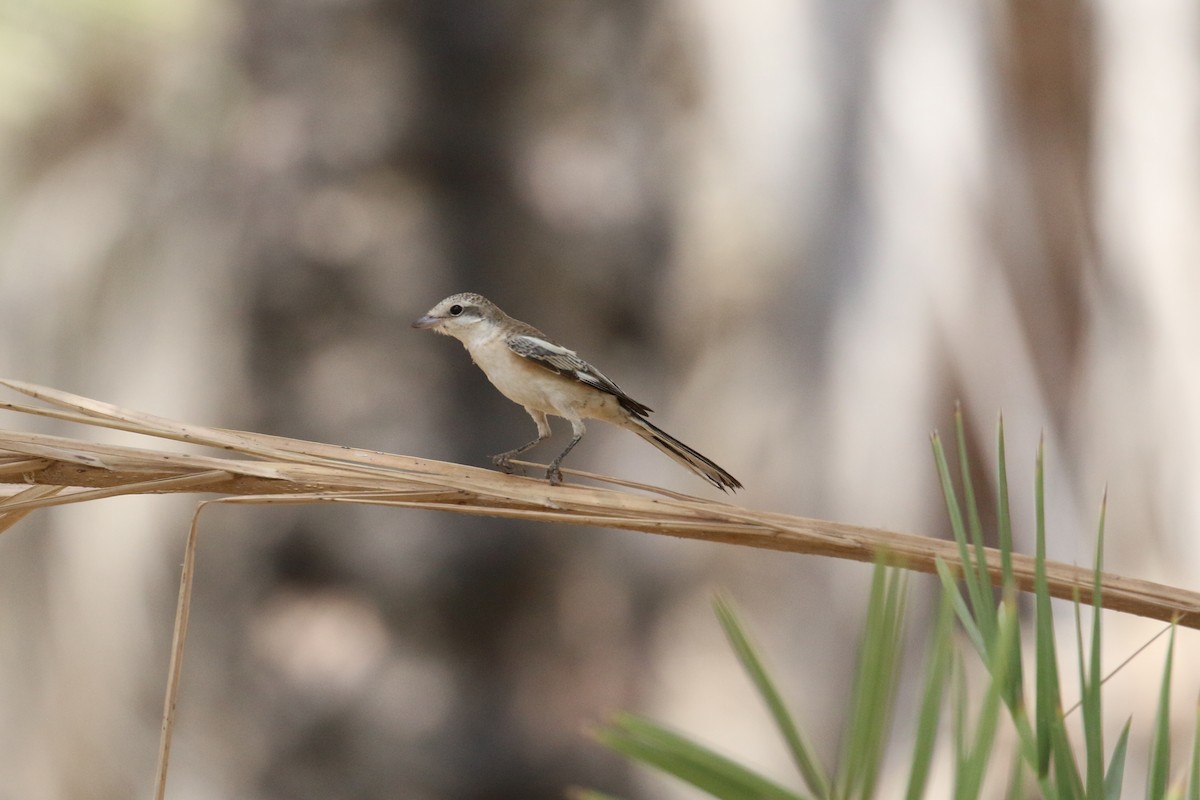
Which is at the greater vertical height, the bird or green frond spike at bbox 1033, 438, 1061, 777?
the bird

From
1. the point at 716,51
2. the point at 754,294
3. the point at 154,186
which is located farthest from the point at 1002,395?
the point at 154,186

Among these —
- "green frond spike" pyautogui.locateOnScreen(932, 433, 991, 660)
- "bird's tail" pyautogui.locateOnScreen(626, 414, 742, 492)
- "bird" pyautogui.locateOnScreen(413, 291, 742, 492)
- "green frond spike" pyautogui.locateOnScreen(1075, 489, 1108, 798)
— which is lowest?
"green frond spike" pyautogui.locateOnScreen(1075, 489, 1108, 798)

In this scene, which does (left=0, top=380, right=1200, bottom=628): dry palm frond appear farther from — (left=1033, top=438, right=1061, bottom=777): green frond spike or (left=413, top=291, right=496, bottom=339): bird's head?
(left=413, top=291, right=496, bottom=339): bird's head

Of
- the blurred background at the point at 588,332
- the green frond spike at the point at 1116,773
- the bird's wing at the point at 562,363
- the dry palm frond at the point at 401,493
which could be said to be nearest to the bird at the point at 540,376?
the bird's wing at the point at 562,363

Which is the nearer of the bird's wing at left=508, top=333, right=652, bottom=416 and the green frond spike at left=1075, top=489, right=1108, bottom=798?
the green frond spike at left=1075, top=489, right=1108, bottom=798

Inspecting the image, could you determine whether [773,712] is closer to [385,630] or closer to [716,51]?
[385,630]

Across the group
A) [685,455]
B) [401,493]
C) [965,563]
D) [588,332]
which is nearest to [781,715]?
[965,563]

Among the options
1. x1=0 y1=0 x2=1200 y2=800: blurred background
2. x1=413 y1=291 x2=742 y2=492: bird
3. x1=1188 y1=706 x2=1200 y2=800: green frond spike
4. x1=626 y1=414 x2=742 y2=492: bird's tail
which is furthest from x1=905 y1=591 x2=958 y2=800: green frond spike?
x1=0 y1=0 x2=1200 y2=800: blurred background
